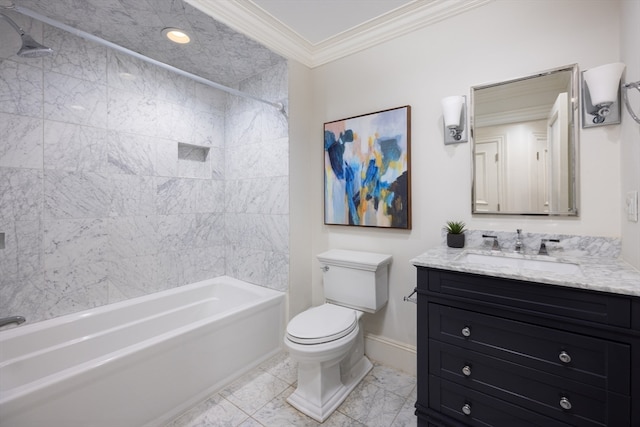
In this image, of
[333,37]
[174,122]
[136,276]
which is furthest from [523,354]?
[174,122]

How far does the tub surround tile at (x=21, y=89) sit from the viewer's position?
1.59 metres

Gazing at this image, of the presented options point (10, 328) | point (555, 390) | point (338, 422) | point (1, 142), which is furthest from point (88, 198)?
point (555, 390)

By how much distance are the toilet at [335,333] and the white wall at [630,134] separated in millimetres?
1178

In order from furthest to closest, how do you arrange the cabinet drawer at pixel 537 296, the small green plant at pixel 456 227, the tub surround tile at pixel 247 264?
1. the tub surround tile at pixel 247 264
2. the small green plant at pixel 456 227
3. the cabinet drawer at pixel 537 296

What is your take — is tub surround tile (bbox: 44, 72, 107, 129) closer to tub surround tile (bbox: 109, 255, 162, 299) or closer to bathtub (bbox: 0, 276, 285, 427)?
tub surround tile (bbox: 109, 255, 162, 299)

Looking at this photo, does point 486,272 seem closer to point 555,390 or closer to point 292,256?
point 555,390

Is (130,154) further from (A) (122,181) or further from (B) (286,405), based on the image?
(B) (286,405)

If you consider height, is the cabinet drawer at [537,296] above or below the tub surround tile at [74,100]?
below

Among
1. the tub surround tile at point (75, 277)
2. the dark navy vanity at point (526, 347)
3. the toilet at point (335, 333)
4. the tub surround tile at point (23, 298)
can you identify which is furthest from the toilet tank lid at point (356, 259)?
the tub surround tile at point (23, 298)

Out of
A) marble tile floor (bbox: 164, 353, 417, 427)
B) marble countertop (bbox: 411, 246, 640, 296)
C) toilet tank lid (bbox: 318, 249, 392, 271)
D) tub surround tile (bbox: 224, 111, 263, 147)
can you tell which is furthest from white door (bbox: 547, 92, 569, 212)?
tub surround tile (bbox: 224, 111, 263, 147)

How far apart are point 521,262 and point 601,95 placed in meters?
0.85

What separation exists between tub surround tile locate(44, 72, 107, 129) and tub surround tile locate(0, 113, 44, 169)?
11cm

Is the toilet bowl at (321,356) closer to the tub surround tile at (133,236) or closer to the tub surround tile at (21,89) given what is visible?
the tub surround tile at (133,236)

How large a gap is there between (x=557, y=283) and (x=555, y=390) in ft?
1.40
